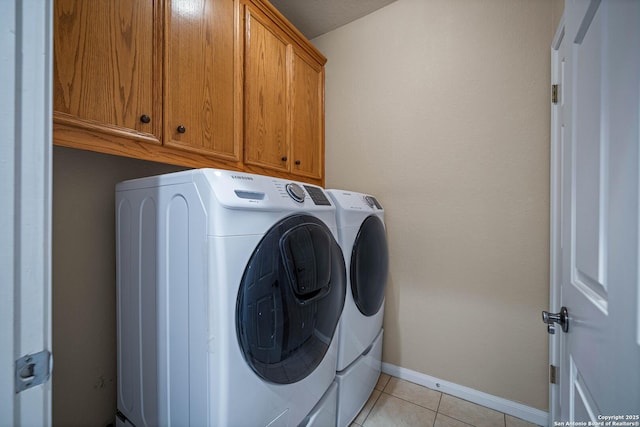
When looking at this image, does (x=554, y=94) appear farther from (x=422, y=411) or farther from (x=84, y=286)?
(x=84, y=286)

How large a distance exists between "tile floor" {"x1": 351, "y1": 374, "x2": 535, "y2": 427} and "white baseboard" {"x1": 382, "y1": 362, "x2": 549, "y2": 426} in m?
0.02

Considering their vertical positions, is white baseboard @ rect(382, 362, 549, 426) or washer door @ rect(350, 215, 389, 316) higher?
washer door @ rect(350, 215, 389, 316)

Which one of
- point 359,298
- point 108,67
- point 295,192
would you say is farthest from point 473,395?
point 108,67

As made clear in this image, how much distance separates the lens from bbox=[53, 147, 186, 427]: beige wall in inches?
38.6

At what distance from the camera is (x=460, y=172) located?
4.99 ft

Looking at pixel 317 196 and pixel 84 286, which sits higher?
pixel 317 196

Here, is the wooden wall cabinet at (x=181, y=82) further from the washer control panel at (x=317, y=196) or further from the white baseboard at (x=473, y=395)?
the white baseboard at (x=473, y=395)

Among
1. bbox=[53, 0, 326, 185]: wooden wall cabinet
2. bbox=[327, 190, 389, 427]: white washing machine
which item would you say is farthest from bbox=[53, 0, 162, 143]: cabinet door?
bbox=[327, 190, 389, 427]: white washing machine

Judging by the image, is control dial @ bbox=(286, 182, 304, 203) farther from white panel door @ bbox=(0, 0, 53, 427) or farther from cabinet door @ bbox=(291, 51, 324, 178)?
cabinet door @ bbox=(291, 51, 324, 178)

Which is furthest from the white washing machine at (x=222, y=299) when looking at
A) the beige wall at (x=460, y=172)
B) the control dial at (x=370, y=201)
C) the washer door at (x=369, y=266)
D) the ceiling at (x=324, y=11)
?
the ceiling at (x=324, y=11)

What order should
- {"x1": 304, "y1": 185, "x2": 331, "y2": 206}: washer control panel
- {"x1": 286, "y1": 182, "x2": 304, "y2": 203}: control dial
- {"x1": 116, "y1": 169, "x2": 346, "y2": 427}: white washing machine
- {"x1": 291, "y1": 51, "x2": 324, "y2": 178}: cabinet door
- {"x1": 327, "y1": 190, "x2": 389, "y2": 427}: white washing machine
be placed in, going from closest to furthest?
{"x1": 116, "y1": 169, "x2": 346, "y2": 427}: white washing machine < {"x1": 286, "y1": 182, "x2": 304, "y2": 203}: control dial < {"x1": 304, "y1": 185, "x2": 331, "y2": 206}: washer control panel < {"x1": 327, "y1": 190, "x2": 389, "y2": 427}: white washing machine < {"x1": 291, "y1": 51, "x2": 324, "y2": 178}: cabinet door

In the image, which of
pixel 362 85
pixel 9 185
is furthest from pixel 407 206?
pixel 9 185

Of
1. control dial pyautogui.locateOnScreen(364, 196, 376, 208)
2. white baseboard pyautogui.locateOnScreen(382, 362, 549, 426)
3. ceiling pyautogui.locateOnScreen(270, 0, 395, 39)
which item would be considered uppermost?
ceiling pyautogui.locateOnScreen(270, 0, 395, 39)

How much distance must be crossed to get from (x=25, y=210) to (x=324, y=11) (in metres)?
2.04
